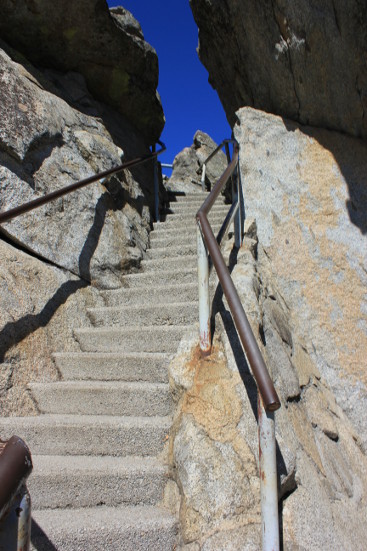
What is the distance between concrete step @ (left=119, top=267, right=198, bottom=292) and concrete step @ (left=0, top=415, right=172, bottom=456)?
157 centimetres

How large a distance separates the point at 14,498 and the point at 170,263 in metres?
3.50

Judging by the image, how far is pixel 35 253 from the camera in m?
3.30

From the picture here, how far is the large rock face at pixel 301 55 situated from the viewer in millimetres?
3875

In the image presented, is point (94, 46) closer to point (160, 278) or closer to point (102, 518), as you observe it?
point (160, 278)

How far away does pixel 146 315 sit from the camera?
Answer: 3312 mm

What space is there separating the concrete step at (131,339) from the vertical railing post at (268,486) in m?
1.37

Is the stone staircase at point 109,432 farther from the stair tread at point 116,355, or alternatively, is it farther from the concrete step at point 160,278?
the concrete step at point 160,278

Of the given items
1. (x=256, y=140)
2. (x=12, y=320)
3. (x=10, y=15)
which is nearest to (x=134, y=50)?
(x=10, y=15)

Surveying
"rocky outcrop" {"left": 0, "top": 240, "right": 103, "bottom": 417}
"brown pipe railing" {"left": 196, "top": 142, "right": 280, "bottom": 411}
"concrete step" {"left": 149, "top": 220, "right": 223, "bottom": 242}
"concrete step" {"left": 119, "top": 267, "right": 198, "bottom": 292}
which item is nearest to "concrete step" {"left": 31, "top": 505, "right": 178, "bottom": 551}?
"brown pipe railing" {"left": 196, "top": 142, "right": 280, "bottom": 411}

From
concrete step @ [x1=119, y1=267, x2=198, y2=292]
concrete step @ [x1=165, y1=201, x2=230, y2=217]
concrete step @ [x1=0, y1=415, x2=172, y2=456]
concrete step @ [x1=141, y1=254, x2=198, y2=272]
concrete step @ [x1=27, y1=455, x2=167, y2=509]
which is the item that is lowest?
concrete step @ [x1=27, y1=455, x2=167, y2=509]

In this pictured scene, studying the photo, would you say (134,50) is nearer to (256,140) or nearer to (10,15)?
(10,15)

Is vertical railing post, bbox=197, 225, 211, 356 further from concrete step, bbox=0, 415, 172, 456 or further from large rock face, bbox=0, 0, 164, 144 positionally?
large rock face, bbox=0, 0, 164, 144

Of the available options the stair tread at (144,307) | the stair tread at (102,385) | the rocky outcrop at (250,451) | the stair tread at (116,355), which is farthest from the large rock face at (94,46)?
the stair tread at (102,385)

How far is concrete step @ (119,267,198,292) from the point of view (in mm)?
3812
